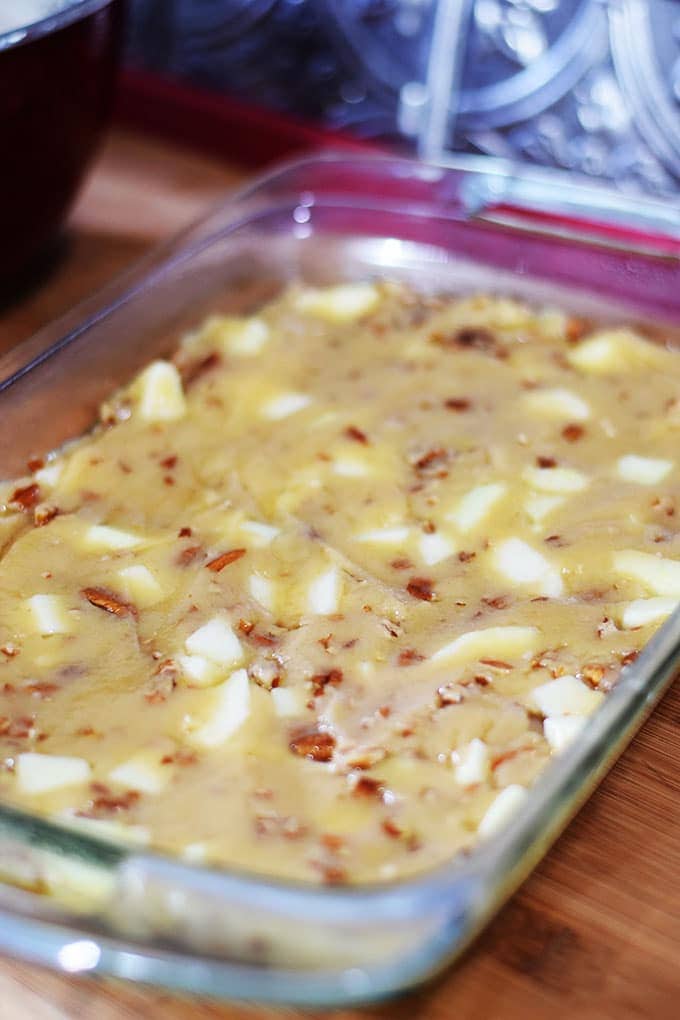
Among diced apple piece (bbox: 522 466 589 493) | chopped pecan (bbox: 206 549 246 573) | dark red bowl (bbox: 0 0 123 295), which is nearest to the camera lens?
chopped pecan (bbox: 206 549 246 573)

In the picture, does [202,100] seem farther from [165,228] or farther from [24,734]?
[24,734]

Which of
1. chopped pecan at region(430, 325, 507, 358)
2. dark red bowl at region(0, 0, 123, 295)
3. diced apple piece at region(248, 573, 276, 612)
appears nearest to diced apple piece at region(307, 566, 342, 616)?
diced apple piece at region(248, 573, 276, 612)

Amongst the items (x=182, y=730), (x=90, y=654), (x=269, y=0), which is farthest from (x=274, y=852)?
(x=269, y=0)

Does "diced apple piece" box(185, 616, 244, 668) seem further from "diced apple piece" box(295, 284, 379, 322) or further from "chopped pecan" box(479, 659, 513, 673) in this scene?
"diced apple piece" box(295, 284, 379, 322)

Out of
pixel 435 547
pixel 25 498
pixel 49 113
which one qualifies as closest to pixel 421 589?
pixel 435 547

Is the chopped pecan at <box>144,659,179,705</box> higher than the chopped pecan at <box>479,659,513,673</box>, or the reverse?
the chopped pecan at <box>144,659,179,705</box>

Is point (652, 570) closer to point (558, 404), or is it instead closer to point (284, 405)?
point (558, 404)

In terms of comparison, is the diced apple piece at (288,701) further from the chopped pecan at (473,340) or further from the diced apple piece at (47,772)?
the chopped pecan at (473,340)
